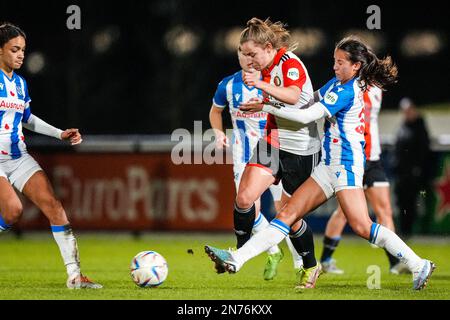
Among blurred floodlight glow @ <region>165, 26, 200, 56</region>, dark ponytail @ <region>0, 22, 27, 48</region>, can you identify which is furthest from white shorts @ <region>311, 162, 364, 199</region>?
blurred floodlight glow @ <region>165, 26, 200, 56</region>

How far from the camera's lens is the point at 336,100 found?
7.61 meters

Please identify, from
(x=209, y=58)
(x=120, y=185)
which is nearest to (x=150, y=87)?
(x=209, y=58)

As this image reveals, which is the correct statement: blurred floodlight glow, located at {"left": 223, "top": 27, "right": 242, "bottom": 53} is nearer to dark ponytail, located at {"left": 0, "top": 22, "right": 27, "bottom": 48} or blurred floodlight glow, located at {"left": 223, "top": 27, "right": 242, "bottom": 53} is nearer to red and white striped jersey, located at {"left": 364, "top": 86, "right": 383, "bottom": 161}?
red and white striped jersey, located at {"left": 364, "top": 86, "right": 383, "bottom": 161}

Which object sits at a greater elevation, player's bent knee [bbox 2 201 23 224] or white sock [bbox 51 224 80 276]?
player's bent knee [bbox 2 201 23 224]

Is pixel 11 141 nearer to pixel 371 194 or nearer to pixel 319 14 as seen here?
pixel 371 194

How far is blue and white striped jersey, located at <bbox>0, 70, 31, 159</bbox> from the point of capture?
7.92 metres

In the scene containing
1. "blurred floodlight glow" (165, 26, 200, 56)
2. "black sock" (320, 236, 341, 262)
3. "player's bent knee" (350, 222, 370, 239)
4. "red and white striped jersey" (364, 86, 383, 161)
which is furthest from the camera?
"blurred floodlight glow" (165, 26, 200, 56)

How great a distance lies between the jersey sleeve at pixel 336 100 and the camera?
7.61m

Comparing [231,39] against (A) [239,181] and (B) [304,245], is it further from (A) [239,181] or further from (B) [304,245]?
(B) [304,245]

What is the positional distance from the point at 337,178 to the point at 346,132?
378 millimetres

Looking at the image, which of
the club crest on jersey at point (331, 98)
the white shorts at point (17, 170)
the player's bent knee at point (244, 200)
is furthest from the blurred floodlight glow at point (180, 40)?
the club crest on jersey at point (331, 98)

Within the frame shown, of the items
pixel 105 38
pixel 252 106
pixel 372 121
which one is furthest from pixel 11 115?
pixel 105 38

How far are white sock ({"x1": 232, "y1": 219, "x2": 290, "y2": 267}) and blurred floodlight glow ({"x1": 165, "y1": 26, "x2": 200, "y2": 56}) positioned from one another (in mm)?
18797

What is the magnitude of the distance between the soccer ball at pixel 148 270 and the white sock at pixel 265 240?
28.6 inches
